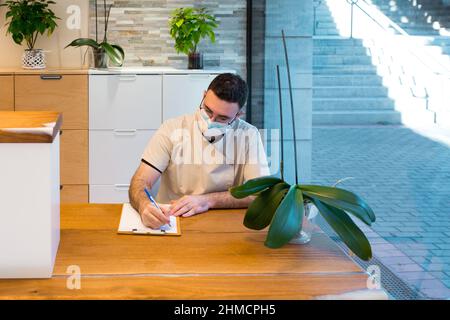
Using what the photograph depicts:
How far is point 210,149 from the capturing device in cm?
345

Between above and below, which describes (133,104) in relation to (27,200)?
above

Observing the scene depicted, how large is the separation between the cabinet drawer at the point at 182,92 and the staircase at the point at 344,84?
60.2 inches

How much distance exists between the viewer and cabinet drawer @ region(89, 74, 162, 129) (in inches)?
214

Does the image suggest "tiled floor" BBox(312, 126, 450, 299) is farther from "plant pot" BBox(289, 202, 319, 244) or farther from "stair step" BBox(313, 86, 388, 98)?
"plant pot" BBox(289, 202, 319, 244)

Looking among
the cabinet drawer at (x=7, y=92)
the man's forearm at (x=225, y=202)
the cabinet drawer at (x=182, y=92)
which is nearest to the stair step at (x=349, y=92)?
the man's forearm at (x=225, y=202)

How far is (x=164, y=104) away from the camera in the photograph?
18.0ft

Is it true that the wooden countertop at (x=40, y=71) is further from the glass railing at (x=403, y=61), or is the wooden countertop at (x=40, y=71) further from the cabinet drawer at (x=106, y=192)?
the glass railing at (x=403, y=61)

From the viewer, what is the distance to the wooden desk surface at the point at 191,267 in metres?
1.99

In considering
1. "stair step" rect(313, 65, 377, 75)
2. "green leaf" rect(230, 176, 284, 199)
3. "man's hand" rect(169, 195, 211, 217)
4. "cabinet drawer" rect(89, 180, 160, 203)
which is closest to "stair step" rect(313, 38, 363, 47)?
"stair step" rect(313, 65, 377, 75)

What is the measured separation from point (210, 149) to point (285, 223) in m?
1.28

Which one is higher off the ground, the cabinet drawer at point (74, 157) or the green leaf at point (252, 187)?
the green leaf at point (252, 187)

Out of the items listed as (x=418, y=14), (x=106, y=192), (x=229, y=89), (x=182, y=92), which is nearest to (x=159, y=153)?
(x=229, y=89)

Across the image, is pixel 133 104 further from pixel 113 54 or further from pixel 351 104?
pixel 351 104
